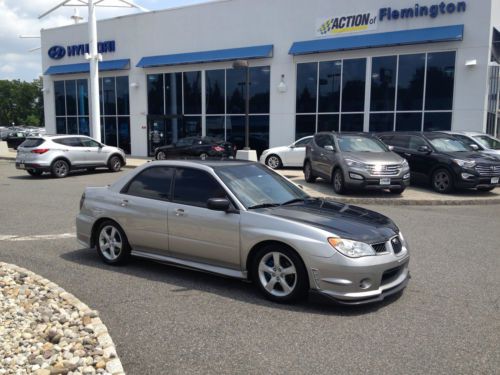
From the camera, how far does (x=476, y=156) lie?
13672mm

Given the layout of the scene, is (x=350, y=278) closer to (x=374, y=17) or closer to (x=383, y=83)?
(x=383, y=83)

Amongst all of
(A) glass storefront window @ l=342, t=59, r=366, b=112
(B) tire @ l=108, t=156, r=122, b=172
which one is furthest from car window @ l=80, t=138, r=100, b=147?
(A) glass storefront window @ l=342, t=59, r=366, b=112

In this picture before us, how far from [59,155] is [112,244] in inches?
526

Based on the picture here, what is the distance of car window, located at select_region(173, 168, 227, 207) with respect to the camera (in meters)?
5.83

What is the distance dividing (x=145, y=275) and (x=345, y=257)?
2.72 metres

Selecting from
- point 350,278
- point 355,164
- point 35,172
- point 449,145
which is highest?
point 449,145

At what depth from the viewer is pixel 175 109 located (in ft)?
93.7

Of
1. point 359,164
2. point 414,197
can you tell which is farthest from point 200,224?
point 414,197

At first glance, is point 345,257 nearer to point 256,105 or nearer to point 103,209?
point 103,209

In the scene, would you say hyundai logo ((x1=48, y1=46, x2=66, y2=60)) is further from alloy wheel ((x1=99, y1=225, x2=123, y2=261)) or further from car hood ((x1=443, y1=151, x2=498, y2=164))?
alloy wheel ((x1=99, y1=225, x2=123, y2=261))

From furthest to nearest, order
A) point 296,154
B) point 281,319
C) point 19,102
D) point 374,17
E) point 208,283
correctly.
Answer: point 19,102
point 374,17
point 296,154
point 208,283
point 281,319

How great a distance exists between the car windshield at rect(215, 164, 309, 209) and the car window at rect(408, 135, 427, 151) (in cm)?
944

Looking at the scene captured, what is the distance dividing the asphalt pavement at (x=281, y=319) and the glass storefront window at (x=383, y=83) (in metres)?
14.8

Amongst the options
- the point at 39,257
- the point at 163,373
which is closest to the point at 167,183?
the point at 39,257
